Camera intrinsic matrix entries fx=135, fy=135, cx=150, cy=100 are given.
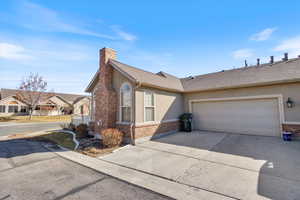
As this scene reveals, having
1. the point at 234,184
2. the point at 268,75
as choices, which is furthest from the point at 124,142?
the point at 268,75

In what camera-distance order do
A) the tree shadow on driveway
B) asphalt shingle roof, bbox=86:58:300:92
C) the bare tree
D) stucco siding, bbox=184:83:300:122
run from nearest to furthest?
the tree shadow on driveway → stucco siding, bbox=184:83:300:122 → asphalt shingle roof, bbox=86:58:300:92 → the bare tree

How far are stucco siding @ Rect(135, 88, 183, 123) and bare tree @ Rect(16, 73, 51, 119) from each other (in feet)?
93.7

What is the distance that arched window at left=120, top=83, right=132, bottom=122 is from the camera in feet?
26.9

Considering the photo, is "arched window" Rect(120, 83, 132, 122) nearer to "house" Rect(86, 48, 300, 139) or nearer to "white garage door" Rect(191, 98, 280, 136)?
"house" Rect(86, 48, 300, 139)

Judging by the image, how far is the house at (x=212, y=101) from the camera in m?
8.05

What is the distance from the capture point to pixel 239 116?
9.81 metres

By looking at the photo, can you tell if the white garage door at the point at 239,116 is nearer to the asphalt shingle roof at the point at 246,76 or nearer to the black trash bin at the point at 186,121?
the black trash bin at the point at 186,121

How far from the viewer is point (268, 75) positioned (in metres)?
9.31

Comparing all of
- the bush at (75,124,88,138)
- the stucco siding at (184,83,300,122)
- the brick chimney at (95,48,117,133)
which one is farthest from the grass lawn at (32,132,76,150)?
the stucco siding at (184,83,300,122)

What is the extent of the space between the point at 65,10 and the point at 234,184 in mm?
9645

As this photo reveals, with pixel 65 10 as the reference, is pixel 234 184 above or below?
below

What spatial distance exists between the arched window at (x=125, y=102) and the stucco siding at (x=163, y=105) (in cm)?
60

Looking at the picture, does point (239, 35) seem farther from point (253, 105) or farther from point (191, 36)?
point (253, 105)

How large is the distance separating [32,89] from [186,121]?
31425 millimetres
